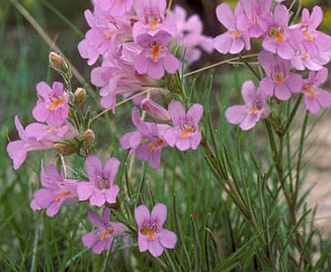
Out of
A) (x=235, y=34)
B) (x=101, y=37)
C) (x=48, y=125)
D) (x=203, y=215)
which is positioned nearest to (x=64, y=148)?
(x=48, y=125)

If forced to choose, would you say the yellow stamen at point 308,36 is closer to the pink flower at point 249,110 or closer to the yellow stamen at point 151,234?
the pink flower at point 249,110

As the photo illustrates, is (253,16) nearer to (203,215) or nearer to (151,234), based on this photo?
(151,234)

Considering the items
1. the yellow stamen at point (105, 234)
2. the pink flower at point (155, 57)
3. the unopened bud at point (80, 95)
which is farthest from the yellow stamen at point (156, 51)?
the yellow stamen at point (105, 234)

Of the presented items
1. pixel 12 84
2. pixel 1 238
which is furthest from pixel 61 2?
pixel 1 238

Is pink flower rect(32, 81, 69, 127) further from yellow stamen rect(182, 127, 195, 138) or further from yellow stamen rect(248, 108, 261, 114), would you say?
yellow stamen rect(248, 108, 261, 114)

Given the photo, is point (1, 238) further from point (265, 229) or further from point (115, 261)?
point (265, 229)

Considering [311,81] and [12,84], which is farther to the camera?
[12,84]
